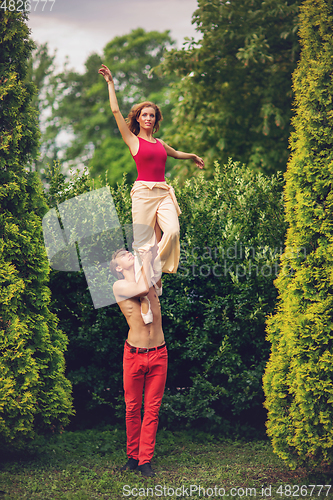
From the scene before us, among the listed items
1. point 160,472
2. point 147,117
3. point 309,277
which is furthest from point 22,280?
point 309,277

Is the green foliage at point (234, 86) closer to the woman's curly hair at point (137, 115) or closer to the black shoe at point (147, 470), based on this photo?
the woman's curly hair at point (137, 115)

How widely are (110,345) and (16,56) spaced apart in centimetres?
355

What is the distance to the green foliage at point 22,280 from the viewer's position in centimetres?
486

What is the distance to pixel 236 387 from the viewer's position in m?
5.95

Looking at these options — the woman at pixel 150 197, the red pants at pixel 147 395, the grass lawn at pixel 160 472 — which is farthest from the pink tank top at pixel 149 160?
the grass lawn at pixel 160 472

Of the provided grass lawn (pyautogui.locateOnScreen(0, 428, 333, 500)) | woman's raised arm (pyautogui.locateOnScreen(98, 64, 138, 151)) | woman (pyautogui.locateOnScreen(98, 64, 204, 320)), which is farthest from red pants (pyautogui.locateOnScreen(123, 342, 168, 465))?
woman's raised arm (pyautogui.locateOnScreen(98, 64, 138, 151))

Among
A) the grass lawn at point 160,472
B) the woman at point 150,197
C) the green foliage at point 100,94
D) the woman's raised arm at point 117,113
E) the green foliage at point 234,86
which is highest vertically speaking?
the green foliage at point 100,94

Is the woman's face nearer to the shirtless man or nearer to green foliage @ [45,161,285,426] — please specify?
the shirtless man

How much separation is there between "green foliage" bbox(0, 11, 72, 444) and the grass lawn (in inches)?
14.3

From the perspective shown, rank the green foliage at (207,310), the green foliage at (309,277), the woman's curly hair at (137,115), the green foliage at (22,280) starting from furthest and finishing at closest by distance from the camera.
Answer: the green foliage at (207,310), the green foliage at (22,280), the woman's curly hair at (137,115), the green foliage at (309,277)

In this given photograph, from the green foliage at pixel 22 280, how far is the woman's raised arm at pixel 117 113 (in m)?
1.18

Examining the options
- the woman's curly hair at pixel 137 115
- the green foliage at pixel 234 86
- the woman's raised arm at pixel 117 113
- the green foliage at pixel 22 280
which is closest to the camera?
the woman's raised arm at pixel 117 113

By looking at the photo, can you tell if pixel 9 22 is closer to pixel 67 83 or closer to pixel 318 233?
pixel 318 233

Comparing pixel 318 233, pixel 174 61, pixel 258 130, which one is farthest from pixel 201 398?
pixel 174 61
